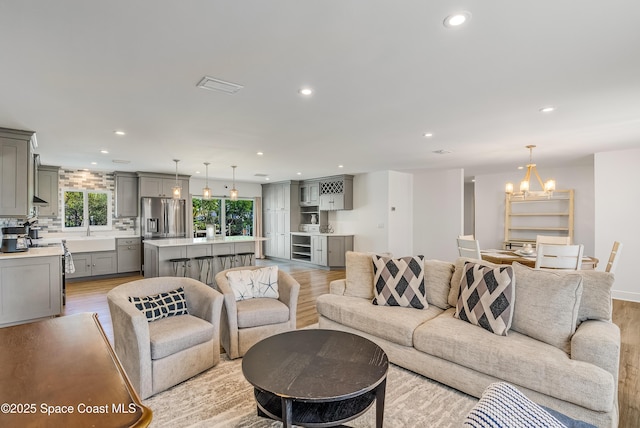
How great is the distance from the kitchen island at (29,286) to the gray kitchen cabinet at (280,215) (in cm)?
566

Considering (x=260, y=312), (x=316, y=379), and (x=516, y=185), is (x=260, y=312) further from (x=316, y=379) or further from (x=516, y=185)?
(x=516, y=185)

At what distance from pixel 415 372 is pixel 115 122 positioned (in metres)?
4.01

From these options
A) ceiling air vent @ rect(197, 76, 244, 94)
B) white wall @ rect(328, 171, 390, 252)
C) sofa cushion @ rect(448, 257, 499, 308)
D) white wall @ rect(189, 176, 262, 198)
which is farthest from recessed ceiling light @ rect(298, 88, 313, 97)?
white wall @ rect(189, 176, 262, 198)

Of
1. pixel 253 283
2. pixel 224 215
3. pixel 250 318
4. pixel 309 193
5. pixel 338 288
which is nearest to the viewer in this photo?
pixel 250 318

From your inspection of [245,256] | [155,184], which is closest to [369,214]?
[245,256]

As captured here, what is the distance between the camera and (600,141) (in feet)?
14.8

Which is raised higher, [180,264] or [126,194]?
[126,194]

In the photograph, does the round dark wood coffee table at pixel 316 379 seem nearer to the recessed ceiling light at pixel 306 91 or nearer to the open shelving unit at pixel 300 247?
the recessed ceiling light at pixel 306 91

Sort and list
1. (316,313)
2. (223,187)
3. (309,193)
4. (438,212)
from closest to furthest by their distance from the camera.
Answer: (316,313) → (438,212) → (309,193) → (223,187)

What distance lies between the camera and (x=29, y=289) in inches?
159

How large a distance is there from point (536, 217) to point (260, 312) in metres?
7.08

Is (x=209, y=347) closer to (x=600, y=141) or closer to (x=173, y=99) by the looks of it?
(x=173, y=99)

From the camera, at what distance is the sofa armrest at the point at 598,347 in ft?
6.49

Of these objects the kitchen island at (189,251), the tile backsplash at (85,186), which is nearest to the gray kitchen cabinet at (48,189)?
the tile backsplash at (85,186)
